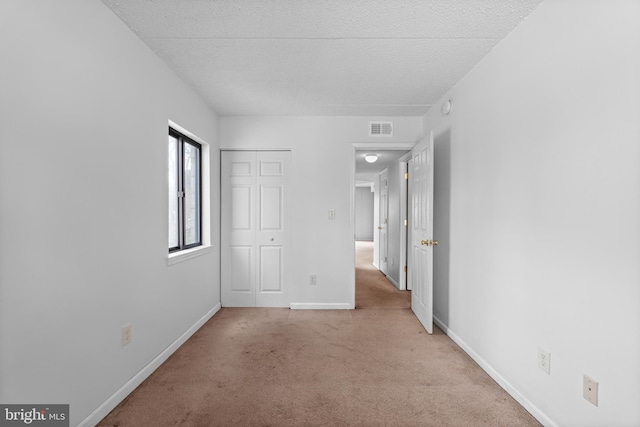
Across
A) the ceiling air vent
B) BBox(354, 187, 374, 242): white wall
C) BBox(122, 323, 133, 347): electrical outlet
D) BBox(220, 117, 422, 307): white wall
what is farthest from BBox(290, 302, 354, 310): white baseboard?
BBox(354, 187, 374, 242): white wall

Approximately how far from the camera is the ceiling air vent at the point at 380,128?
3.80 m

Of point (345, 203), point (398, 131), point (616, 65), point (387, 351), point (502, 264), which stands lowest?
point (387, 351)

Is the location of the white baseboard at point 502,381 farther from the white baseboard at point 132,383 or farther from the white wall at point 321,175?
the white baseboard at point 132,383

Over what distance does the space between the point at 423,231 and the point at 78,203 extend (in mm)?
2880

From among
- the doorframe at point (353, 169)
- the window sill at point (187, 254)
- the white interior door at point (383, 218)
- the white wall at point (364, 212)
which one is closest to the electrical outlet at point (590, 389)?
the doorframe at point (353, 169)

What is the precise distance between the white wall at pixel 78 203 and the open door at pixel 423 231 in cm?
240

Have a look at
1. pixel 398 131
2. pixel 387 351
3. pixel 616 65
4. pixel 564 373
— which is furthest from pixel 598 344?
pixel 398 131

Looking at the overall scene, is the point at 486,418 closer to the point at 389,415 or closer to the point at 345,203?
the point at 389,415

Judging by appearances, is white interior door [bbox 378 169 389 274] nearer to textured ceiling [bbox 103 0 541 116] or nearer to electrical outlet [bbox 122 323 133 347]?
textured ceiling [bbox 103 0 541 116]

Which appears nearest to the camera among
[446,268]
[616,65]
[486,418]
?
[616,65]

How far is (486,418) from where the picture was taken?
1.79 meters

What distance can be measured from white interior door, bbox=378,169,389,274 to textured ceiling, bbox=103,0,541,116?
297 cm

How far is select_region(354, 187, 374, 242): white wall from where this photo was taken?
12.4 m

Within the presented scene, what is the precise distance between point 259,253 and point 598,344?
10.6 ft
